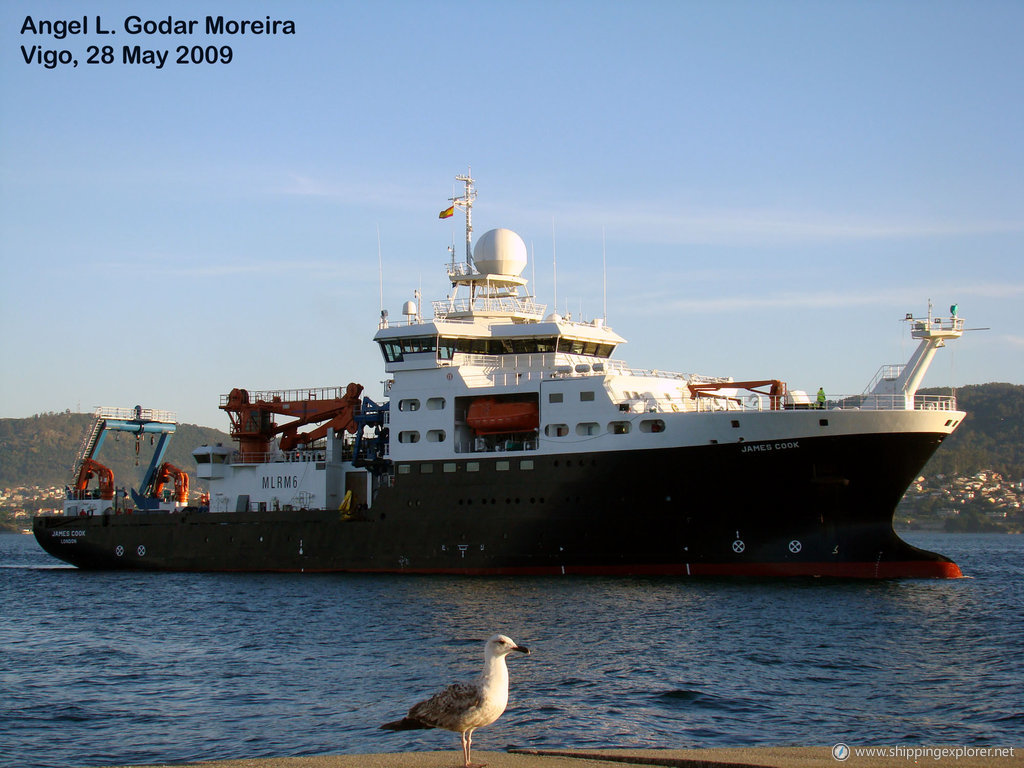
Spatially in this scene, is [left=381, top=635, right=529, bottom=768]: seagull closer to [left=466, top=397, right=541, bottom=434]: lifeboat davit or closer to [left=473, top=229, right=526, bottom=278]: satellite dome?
[left=466, top=397, right=541, bottom=434]: lifeboat davit

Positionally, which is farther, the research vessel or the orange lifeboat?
the orange lifeboat

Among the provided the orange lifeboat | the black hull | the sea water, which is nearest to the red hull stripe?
the black hull

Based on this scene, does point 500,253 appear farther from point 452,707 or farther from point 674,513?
point 452,707

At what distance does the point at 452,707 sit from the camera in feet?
39.8

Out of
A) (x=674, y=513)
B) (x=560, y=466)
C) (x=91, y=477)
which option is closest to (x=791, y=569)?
(x=674, y=513)

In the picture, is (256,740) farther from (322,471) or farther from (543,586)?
(322,471)

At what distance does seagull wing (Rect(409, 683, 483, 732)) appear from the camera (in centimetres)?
1205

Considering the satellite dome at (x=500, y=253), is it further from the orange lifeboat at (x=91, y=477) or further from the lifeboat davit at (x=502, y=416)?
the orange lifeboat at (x=91, y=477)

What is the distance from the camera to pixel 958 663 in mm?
22375

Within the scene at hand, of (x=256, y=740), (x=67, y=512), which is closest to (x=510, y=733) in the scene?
(x=256, y=740)

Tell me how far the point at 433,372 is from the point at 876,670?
22267 millimetres

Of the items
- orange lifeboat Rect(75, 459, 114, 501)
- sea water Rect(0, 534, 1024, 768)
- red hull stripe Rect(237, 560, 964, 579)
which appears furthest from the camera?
orange lifeboat Rect(75, 459, 114, 501)

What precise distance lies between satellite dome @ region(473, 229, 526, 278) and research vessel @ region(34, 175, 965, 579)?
3.4 inches

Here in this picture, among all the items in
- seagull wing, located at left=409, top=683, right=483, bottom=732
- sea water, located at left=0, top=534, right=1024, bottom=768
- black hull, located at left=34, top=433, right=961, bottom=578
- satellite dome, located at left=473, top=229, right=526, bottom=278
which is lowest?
sea water, located at left=0, top=534, right=1024, bottom=768
